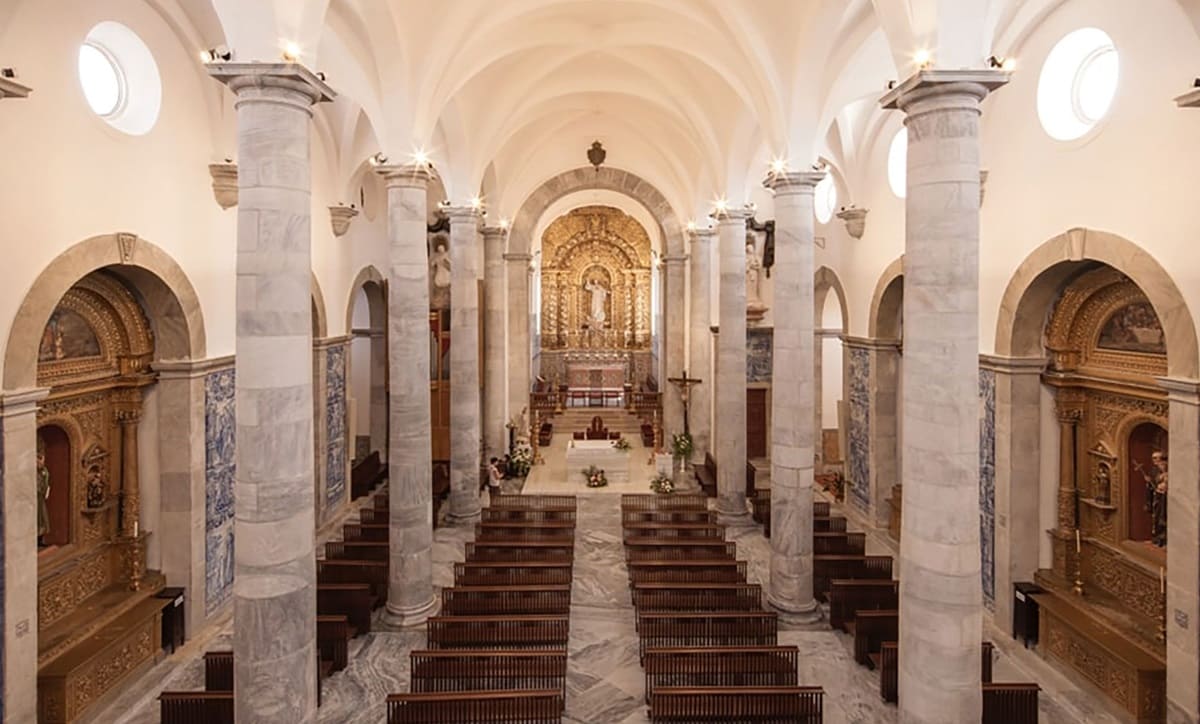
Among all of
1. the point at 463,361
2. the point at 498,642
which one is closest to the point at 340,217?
the point at 463,361

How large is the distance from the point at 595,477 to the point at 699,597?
895 centimetres

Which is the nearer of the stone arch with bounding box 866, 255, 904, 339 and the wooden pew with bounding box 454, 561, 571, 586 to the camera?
the wooden pew with bounding box 454, 561, 571, 586

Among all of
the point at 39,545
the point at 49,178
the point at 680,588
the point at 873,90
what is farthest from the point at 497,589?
the point at 873,90

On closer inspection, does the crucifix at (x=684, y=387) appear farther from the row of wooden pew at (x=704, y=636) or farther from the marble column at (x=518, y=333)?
the row of wooden pew at (x=704, y=636)

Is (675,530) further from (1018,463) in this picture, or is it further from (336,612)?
(336,612)

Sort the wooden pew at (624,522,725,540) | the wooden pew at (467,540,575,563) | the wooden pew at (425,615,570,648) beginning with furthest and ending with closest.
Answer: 1. the wooden pew at (624,522,725,540)
2. the wooden pew at (467,540,575,563)
3. the wooden pew at (425,615,570,648)

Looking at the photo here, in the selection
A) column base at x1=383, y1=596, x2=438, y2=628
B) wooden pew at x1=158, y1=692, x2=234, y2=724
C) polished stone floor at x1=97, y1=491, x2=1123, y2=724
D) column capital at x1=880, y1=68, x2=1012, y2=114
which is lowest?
polished stone floor at x1=97, y1=491, x2=1123, y2=724

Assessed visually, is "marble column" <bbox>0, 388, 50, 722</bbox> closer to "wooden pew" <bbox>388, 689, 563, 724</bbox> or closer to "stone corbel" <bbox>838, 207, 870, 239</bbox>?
"wooden pew" <bbox>388, 689, 563, 724</bbox>

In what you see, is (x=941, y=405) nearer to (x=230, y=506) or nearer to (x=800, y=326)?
(x=800, y=326)

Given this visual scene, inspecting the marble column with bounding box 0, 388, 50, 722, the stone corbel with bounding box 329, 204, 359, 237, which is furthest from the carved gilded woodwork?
the marble column with bounding box 0, 388, 50, 722

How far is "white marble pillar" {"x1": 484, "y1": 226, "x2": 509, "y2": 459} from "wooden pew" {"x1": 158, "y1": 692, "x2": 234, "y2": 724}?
44.8 ft

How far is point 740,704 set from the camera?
802cm

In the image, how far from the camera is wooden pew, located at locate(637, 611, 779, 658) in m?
9.83

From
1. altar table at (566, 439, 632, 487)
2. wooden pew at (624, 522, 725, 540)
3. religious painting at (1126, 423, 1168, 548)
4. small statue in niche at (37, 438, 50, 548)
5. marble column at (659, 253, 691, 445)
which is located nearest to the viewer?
small statue in niche at (37, 438, 50, 548)
